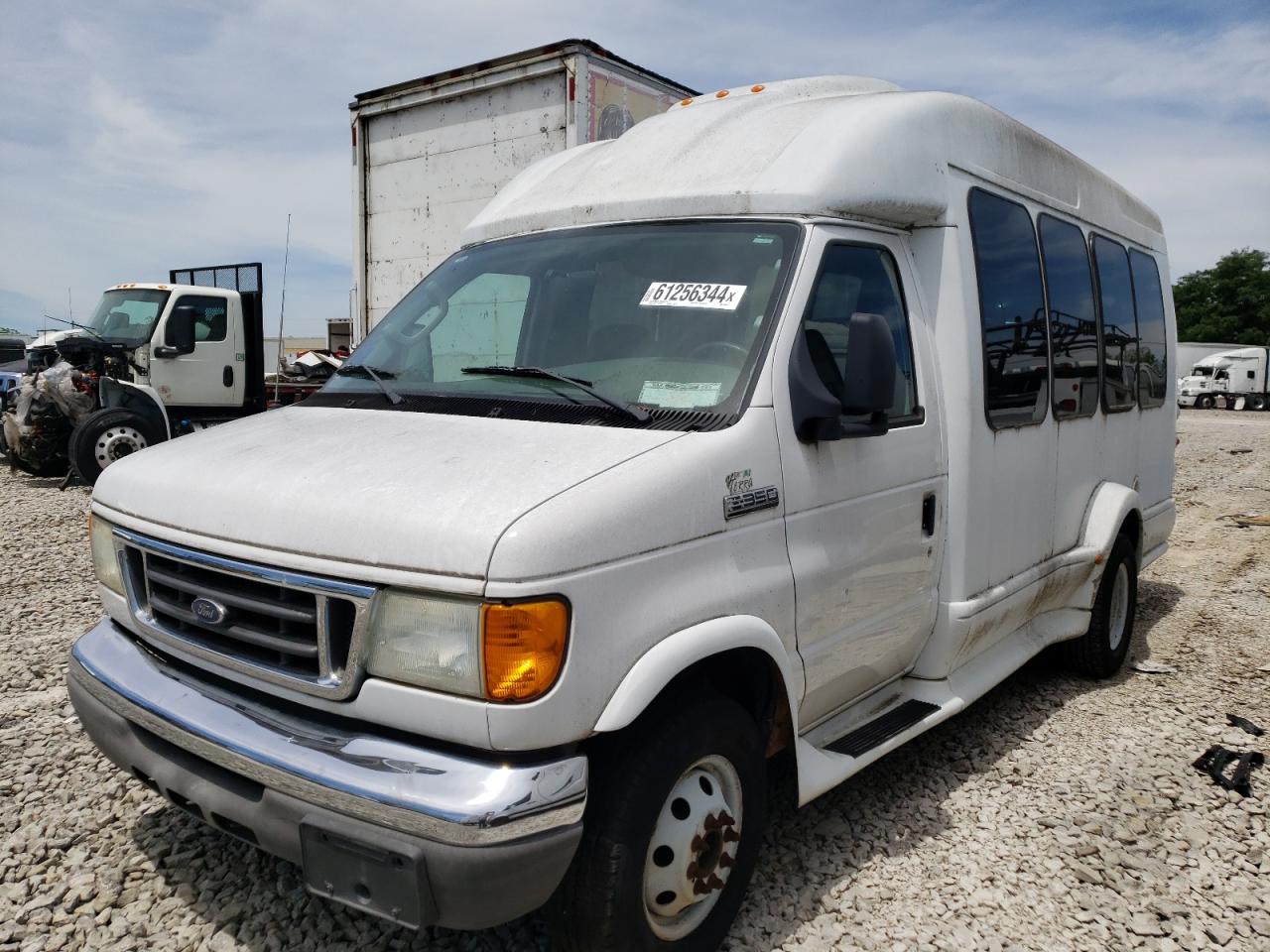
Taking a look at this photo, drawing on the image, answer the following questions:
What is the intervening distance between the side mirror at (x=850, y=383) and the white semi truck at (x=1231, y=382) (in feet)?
135

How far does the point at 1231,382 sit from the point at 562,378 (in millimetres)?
41587

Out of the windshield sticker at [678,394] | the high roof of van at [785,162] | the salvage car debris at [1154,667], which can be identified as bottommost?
the salvage car debris at [1154,667]

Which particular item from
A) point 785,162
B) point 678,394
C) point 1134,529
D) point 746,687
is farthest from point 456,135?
point 746,687

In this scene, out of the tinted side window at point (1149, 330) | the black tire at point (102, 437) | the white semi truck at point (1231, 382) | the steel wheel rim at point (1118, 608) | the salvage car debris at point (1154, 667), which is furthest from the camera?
the white semi truck at point (1231, 382)

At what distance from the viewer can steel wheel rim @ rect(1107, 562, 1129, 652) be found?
5.44 meters

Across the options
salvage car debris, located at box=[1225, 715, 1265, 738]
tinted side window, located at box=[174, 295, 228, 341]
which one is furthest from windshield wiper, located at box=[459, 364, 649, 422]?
tinted side window, located at box=[174, 295, 228, 341]

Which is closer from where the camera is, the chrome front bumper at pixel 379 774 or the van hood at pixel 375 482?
the chrome front bumper at pixel 379 774

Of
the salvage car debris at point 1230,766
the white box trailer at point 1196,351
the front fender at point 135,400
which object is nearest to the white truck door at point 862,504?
the salvage car debris at point 1230,766

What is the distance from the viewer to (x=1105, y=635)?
5340mm

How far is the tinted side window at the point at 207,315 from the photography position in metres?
12.6

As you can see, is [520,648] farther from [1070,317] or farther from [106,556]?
[1070,317]

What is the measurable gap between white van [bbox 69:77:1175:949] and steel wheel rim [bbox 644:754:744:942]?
0.01 m

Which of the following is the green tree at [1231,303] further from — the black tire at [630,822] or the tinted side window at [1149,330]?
the black tire at [630,822]

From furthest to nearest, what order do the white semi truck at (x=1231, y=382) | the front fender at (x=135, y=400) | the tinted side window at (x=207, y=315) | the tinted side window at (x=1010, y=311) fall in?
1. the white semi truck at (x=1231, y=382)
2. the tinted side window at (x=207, y=315)
3. the front fender at (x=135, y=400)
4. the tinted side window at (x=1010, y=311)
